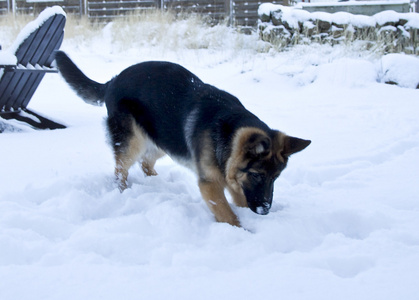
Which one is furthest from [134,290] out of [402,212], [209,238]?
[402,212]

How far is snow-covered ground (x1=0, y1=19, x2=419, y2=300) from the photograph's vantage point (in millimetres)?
1833

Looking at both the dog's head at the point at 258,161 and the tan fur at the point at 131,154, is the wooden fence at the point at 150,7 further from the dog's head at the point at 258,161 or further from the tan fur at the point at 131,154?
the dog's head at the point at 258,161

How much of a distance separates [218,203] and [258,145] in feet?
1.63

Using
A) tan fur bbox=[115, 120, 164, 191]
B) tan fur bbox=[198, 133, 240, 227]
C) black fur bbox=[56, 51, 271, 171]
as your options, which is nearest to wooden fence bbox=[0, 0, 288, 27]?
black fur bbox=[56, 51, 271, 171]

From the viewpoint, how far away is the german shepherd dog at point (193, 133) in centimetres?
283

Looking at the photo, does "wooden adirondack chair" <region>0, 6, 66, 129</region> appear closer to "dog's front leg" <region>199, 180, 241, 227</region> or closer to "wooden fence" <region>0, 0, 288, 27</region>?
"dog's front leg" <region>199, 180, 241, 227</region>

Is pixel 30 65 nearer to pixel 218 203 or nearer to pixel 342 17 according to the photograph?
pixel 218 203

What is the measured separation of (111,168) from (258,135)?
1.84 m

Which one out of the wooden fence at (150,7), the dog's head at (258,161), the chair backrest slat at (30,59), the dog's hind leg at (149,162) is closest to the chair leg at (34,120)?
the chair backrest slat at (30,59)

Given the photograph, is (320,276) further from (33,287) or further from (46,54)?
(46,54)

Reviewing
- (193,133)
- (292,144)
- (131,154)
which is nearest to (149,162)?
(131,154)

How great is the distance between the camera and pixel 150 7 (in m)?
18.4

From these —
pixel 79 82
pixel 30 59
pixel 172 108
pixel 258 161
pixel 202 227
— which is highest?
pixel 30 59

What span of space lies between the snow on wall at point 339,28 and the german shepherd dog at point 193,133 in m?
8.25
